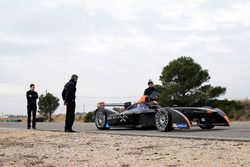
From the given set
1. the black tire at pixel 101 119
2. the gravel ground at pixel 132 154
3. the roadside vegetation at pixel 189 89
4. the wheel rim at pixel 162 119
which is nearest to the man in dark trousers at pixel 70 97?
the black tire at pixel 101 119

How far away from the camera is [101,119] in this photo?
15.0 m

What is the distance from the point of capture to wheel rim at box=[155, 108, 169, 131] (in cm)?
1217

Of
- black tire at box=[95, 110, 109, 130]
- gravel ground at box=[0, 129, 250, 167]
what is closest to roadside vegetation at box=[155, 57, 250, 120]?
black tire at box=[95, 110, 109, 130]

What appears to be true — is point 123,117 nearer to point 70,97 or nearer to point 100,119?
point 100,119

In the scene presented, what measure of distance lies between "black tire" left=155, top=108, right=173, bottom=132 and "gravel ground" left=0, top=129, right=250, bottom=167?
291cm

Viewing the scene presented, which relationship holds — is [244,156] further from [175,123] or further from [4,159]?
[175,123]

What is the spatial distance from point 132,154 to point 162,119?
509 cm

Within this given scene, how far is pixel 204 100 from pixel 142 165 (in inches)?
1312

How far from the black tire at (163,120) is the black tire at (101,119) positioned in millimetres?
2703

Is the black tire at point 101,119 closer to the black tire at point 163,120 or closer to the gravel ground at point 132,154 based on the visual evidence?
the black tire at point 163,120

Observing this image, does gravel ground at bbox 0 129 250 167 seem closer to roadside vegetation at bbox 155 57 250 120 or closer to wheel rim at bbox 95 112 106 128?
wheel rim at bbox 95 112 106 128

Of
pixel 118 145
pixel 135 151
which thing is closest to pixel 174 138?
pixel 118 145

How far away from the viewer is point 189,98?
39.0m

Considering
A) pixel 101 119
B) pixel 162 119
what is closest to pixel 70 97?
pixel 101 119
